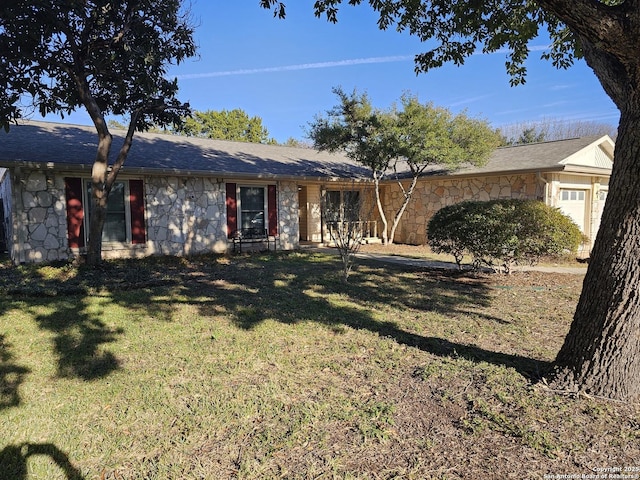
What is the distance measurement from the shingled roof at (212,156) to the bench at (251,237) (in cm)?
177

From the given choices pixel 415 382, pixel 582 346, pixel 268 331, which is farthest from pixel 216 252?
pixel 582 346

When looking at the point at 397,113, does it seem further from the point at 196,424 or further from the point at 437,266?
the point at 196,424

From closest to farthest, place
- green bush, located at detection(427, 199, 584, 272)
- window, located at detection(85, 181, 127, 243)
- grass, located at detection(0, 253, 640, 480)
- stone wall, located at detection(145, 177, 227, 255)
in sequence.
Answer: grass, located at detection(0, 253, 640, 480), green bush, located at detection(427, 199, 584, 272), window, located at detection(85, 181, 127, 243), stone wall, located at detection(145, 177, 227, 255)

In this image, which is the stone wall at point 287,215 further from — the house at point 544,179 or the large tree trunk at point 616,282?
the large tree trunk at point 616,282

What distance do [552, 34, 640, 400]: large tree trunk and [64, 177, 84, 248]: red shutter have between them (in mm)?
10414

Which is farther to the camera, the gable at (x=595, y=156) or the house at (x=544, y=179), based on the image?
the gable at (x=595, y=156)

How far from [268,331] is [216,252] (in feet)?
24.7

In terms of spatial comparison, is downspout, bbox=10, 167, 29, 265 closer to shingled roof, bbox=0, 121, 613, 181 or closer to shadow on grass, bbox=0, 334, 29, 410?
shingled roof, bbox=0, 121, 613, 181

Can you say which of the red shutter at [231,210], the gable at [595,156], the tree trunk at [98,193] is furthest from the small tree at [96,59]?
the gable at [595,156]

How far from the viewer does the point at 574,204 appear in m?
12.3

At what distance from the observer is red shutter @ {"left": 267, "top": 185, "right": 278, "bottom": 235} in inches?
509

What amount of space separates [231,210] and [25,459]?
9.98 meters

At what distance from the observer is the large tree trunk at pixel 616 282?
2.90 meters

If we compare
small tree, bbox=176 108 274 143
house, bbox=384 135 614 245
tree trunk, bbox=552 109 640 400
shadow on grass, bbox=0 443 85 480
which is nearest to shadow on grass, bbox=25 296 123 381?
shadow on grass, bbox=0 443 85 480
